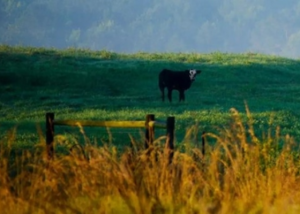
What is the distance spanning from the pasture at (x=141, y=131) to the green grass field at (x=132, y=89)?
8 centimetres

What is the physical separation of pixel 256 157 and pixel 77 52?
56.4m

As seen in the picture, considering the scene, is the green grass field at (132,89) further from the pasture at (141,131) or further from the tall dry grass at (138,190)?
the tall dry grass at (138,190)

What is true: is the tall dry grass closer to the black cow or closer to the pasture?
the pasture

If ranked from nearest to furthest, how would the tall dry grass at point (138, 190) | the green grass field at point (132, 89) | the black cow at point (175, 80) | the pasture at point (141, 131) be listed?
the tall dry grass at point (138, 190)
the pasture at point (141, 131)
the green grass field at point (132, 89)
the black cow at point (175, 80)

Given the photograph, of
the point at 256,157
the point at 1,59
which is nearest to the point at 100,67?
the point at 1,59

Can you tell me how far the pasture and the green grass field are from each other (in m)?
0.08

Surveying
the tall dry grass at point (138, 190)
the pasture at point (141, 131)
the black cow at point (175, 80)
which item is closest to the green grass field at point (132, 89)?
the pasture at point (141, 131)

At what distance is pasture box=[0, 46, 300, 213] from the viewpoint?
12.2m

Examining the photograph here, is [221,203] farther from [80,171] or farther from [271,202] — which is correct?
[80,171]

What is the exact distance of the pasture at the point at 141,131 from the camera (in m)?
12.2

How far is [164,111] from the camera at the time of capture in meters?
40.4

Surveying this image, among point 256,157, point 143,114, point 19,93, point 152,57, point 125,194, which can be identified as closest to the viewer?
point 125,194

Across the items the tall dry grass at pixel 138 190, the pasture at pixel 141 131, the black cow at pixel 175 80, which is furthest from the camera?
the black cow at pixel 175 80

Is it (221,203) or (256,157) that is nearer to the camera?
(221,203)
